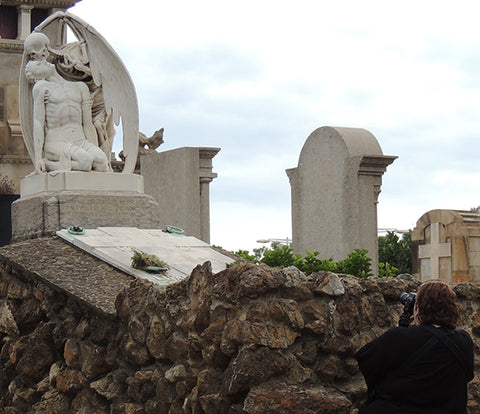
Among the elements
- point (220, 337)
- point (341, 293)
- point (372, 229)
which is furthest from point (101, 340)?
point (372, 229)

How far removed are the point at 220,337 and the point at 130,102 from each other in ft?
16.6

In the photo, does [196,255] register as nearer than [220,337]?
No

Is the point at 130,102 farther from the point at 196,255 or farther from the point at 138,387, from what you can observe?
the point at 138,387

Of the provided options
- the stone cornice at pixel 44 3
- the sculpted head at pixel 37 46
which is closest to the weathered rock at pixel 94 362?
the sculpted head at pixel 37 46

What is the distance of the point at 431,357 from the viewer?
14.5ft

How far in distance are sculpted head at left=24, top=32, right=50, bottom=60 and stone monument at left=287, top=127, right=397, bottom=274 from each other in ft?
16.0

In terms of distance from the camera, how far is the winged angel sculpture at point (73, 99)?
32.3ft

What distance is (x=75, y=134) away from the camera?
998 centimetres

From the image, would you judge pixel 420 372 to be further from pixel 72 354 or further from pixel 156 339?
pixel 72 354

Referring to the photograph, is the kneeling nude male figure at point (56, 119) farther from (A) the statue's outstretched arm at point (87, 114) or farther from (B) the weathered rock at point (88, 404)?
(B) the weathered rock at point (88, 404)

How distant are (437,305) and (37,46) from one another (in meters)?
6.54

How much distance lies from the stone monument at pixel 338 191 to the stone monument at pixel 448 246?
79.5 inches

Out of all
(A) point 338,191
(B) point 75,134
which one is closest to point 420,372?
(B) point 75,134

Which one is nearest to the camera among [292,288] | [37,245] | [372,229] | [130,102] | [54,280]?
[292,288]
